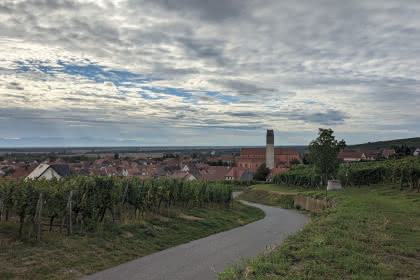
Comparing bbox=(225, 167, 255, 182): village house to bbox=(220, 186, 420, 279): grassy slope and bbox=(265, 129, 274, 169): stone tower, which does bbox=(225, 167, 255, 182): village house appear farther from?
bbox=(220, 186, 420, 279): grassy slope

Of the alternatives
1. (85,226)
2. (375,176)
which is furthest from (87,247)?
(375,176)

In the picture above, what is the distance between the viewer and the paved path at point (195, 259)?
45.7 feet

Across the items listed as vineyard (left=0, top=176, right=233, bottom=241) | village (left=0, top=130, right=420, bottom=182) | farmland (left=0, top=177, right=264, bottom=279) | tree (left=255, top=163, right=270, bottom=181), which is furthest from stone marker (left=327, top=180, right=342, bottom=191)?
tree (left=255, top=163, right=270, bottom=181)

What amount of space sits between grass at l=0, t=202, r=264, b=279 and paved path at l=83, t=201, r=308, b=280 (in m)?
0.73

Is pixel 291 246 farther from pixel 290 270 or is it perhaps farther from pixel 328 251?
pixel 290 270

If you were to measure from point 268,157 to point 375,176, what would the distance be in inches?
3443

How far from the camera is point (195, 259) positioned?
16.8 metres

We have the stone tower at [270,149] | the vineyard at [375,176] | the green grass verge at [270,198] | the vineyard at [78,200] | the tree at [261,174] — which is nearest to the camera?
the vineyard at [78,200]

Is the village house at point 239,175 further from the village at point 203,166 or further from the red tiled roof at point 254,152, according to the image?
the red tiled roof at point 254,152

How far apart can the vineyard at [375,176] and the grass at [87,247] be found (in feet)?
67.1

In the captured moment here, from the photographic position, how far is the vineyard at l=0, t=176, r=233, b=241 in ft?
54.2

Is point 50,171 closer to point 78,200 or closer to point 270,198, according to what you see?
point 78,200

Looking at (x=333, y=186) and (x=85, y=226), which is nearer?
(x=85, y=226)

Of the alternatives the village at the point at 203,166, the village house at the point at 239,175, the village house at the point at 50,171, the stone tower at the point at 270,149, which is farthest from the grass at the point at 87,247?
the stone tower at the point at 270,149
